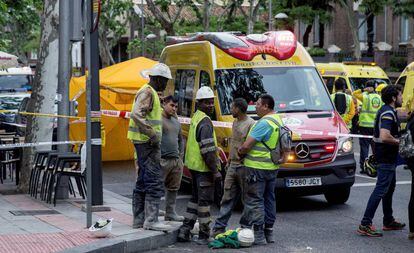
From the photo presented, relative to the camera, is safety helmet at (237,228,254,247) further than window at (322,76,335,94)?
No

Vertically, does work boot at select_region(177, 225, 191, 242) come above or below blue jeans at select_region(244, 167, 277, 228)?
below

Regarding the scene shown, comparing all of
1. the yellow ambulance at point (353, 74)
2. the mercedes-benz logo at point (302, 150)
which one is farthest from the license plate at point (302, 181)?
the yellow ambulance at point (353, 74)

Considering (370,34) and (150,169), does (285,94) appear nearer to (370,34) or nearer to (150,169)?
(150,169)

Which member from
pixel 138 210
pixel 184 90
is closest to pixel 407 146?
pixel 138 210

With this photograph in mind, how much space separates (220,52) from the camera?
13617 mm

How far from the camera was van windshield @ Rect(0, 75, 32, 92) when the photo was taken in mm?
27625

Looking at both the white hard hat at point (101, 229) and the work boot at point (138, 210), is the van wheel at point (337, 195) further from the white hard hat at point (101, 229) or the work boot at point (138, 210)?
the white hard hat at point (101, 229)

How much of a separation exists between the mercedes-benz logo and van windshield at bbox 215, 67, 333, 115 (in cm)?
85

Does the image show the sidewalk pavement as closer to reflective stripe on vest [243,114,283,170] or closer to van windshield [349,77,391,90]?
reflective stripe on vest [243,114,283,170]

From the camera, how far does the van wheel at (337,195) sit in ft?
43.5

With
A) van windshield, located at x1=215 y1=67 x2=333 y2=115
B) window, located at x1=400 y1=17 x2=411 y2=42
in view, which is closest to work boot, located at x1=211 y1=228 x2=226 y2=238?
van windshield, located at x1=215 y1=67 x2=333 y2=115

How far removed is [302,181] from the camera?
41.3 feet

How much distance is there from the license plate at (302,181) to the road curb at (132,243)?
2571mm

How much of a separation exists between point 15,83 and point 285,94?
1633cm
